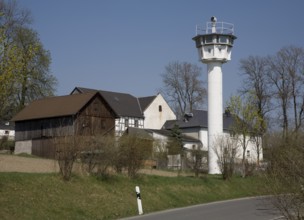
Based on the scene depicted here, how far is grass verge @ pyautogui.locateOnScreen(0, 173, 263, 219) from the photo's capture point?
17.6 m

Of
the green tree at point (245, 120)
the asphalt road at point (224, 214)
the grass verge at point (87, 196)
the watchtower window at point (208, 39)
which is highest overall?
the watchtower window at point (208, 39)

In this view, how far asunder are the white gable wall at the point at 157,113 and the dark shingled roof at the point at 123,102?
146 centimetres

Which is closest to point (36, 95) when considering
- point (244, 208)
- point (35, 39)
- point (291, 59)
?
point (35, 39)

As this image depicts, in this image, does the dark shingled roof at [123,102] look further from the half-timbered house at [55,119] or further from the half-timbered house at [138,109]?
the half-timbered house at [55,119]

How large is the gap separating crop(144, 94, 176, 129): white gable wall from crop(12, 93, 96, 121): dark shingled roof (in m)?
24.1

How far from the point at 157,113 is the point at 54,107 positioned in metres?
28.8

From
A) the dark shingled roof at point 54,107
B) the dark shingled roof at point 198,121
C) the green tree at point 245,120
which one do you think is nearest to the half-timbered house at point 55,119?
the dark shingled roof at point 54,107

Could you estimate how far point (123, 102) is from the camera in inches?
2997

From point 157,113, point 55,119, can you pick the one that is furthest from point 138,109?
point 55,119

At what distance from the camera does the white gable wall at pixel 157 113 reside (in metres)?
77.2

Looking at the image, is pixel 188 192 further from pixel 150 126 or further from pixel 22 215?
pixel 150 126

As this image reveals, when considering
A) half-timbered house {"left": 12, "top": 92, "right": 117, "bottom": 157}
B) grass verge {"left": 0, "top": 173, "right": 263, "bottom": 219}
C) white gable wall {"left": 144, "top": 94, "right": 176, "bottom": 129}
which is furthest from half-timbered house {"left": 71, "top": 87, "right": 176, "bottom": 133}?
grass verge {"left": 0, "top": 173, "right": 263, "bottom": 219}

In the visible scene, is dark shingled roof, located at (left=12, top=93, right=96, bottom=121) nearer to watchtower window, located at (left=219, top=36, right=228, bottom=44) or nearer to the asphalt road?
watchtower window, located at (left=219, top=36, right=228, bottom=44)

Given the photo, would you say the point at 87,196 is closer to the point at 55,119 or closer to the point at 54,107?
the point at 55,119
